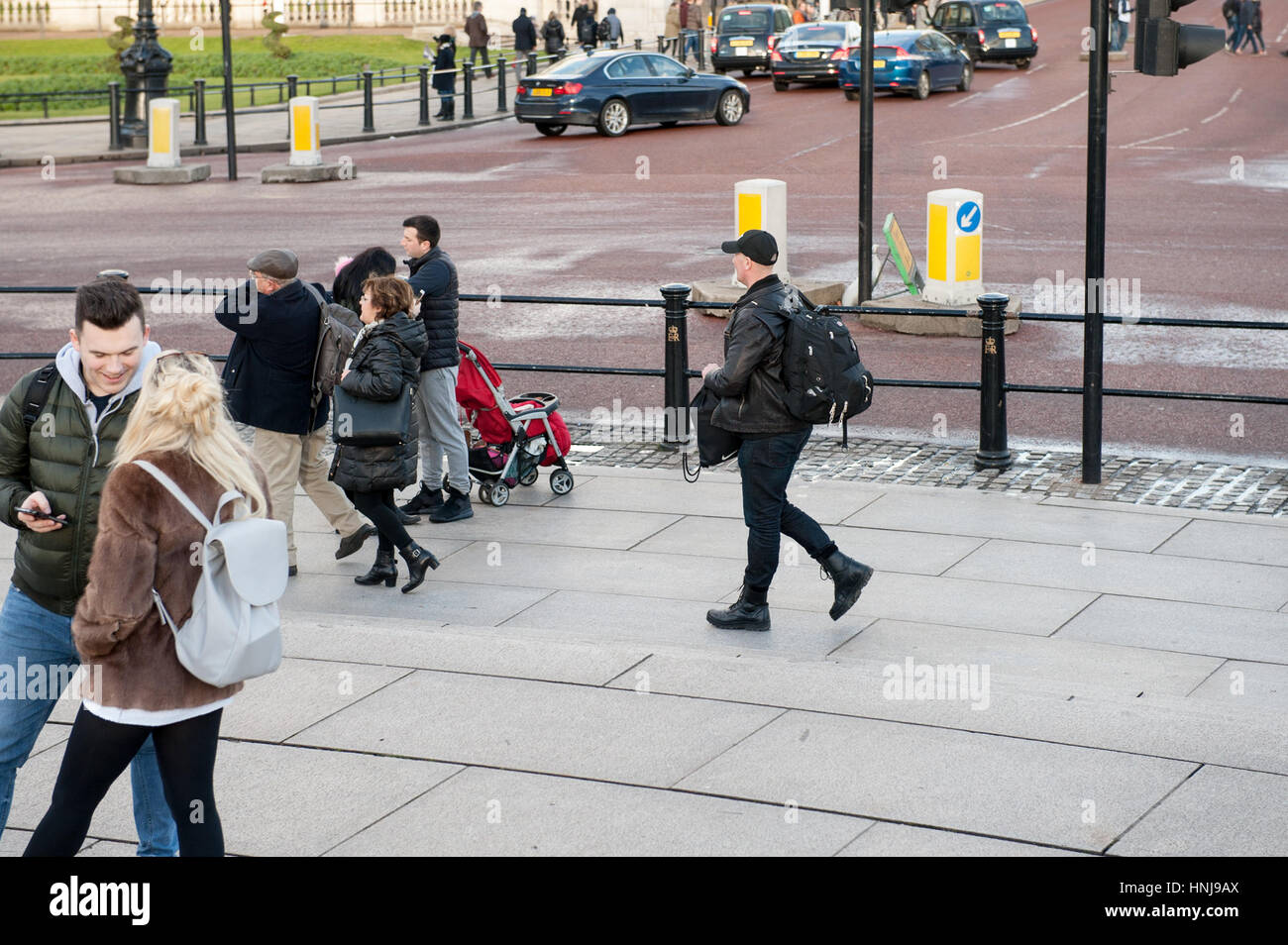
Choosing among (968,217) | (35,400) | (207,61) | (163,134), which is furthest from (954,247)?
(207,61)

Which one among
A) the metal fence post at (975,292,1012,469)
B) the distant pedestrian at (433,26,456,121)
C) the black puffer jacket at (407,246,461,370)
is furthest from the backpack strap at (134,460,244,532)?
the distant pedestrian at (433,26,456,121)

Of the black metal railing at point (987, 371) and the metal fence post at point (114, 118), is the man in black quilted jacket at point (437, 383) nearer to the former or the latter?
the black metal railing at point (987, 371)

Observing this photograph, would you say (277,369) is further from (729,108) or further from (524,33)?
(524,33)

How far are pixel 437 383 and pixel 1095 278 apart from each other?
12.6ft

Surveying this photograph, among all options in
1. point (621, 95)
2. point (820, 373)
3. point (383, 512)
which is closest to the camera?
point (820, 373)

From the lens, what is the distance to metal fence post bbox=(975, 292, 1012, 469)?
9.91 m

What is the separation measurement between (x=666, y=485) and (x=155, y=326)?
6.93 metres

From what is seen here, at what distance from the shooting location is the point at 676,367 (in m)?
10.7

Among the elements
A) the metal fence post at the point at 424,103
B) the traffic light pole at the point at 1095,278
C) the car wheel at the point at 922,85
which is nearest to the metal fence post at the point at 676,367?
the traffic light pole at the point at 1095,278

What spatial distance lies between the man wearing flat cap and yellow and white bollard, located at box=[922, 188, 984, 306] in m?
7.36

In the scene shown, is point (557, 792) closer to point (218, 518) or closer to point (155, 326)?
point (218, 518)

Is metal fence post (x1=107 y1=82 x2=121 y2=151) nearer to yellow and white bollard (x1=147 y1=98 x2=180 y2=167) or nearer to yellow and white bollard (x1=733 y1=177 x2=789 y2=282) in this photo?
yellow and white bollard (x1=147 y1=98 x2=180 y2=167)

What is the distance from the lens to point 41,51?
194 feet

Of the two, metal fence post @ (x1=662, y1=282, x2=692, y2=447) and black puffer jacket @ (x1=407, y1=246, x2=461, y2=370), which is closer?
black puffer jacket @ (x1=407, y1=246, x2=461, y2=370)
